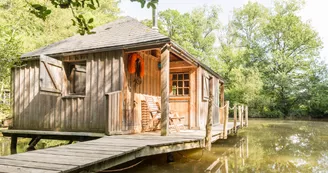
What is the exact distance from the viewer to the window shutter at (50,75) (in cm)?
702

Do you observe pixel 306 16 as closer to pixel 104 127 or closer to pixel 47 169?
pixel 104 127

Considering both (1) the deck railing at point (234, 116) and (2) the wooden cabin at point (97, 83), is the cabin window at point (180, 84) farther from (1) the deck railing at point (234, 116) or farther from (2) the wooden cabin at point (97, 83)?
(1) the deck railing at point (234, 116)

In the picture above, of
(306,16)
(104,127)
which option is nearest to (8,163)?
(104,127)

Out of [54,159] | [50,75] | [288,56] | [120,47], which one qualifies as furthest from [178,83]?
[288,56]

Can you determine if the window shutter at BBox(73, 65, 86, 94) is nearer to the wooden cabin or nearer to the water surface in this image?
the wooden cabin

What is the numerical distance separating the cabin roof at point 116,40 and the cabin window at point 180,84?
0.91 metres

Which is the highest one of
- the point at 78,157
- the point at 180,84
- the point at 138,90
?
the point at 180,84

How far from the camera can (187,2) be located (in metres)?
39.4

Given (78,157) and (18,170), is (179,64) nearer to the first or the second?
(78,157)

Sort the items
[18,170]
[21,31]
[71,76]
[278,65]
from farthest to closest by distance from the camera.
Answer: [278,65], [21,31], [71,76], [18,170]

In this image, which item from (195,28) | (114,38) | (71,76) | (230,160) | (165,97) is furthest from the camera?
(195,28)

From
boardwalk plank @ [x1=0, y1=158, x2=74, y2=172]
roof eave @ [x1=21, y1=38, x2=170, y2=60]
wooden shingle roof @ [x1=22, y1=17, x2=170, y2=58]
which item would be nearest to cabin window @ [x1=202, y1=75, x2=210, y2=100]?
wooden shingle roof @ [x1=22, y1=17, x2=170, y2=58]

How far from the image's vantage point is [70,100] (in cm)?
764

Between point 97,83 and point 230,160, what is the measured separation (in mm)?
4517
